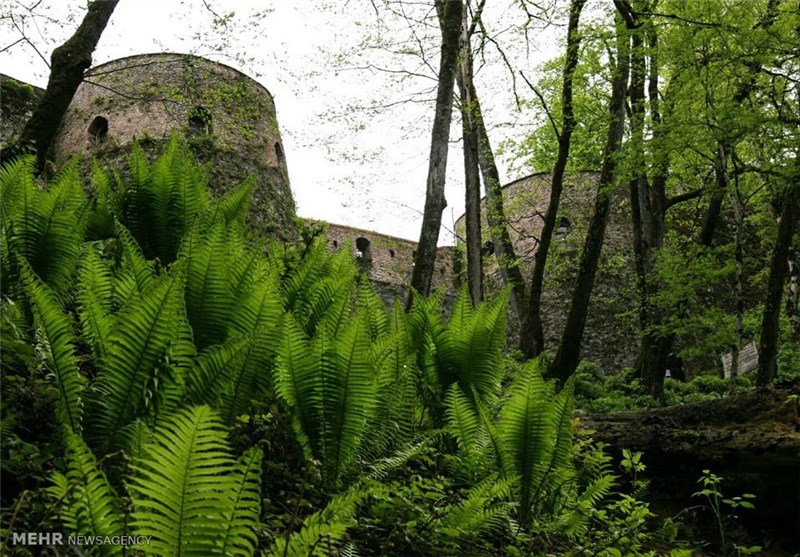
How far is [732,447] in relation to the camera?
3.52 metres

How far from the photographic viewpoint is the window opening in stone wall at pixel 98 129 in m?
15.2

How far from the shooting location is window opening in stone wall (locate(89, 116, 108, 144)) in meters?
15.2

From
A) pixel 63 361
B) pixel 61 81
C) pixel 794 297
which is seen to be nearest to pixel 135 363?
pixel 63 361

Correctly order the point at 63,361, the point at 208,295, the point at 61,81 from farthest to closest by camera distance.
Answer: the point at 61,81
the point at 208,295
the point at 63,361

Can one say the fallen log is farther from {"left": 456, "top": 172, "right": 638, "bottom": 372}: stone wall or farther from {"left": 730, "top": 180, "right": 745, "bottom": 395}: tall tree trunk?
{"left": 456, "top": 172, "right": 638, "bottom": 372}: stone wall

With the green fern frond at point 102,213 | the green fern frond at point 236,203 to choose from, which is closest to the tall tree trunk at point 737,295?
the green fern frond at point 236,203

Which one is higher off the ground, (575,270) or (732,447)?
(575,270)

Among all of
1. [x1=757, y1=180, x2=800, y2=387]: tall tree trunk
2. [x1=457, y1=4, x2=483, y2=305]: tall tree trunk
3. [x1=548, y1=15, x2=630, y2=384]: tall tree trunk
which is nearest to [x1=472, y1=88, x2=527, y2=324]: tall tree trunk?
[x1=457, y1=4, x2=483, y2=305]: tall tree trunk

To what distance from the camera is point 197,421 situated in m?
1.25

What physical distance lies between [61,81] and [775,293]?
8603 mm

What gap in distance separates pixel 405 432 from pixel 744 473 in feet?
6.68

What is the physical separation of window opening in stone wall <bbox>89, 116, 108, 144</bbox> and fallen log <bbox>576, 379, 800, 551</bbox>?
14.5 m

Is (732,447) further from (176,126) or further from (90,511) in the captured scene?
(176,126)

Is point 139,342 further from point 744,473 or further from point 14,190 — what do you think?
point 744,473
